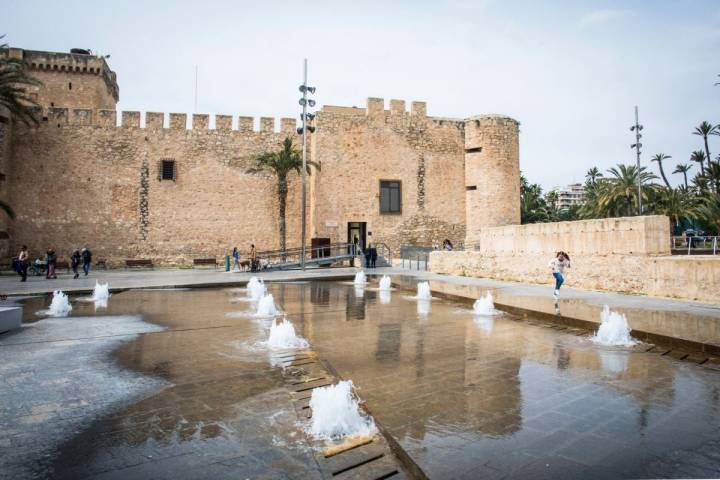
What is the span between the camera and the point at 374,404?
3400 mm

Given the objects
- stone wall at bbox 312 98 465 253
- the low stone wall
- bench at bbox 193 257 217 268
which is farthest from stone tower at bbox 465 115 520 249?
bench at bbox 193 257 217 268

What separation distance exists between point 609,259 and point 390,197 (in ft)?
54.0

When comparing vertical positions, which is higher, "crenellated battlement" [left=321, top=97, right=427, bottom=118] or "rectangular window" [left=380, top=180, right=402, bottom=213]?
"crenellated battlement" [left=321, top=97, right=427, bottom=118]

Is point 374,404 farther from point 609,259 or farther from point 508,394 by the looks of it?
point 609,259

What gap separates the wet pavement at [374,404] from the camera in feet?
8.14

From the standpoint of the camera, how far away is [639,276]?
9883 millimetres

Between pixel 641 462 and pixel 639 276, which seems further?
pixel 639 276

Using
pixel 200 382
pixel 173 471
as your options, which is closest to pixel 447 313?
pixel 200 382

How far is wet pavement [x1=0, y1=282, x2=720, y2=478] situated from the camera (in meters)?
2.48

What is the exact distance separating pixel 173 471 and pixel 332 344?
10.5 feet

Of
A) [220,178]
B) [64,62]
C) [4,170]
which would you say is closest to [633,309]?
[220,178]

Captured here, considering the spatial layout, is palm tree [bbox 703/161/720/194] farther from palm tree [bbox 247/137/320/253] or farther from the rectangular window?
palm tree [bbox 247/137/320/253]

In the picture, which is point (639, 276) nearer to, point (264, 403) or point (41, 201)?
point (264, 403)

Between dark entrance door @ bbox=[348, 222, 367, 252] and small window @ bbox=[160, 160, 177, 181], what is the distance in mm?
10303
